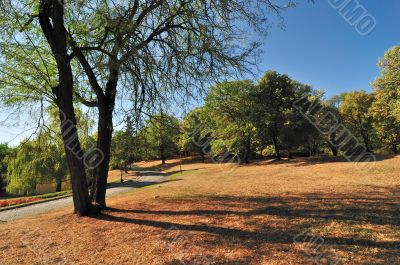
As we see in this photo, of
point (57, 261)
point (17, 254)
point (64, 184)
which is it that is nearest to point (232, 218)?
point (57, 261)

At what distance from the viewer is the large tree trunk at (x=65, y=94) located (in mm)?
9172

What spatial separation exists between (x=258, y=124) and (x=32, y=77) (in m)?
28.1

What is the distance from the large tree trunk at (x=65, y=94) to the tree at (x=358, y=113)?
149ft

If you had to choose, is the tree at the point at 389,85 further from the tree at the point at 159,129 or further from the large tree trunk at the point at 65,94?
the large tree trunk at the point at 65,94

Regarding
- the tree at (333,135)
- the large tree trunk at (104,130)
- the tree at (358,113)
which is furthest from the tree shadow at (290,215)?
the tree at (358,113)

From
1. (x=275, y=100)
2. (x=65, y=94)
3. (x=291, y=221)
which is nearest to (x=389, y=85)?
(x=275, y=100)

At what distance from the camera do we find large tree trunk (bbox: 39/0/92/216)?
9.17 meters

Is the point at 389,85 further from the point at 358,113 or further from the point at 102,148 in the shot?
the point at 102,148

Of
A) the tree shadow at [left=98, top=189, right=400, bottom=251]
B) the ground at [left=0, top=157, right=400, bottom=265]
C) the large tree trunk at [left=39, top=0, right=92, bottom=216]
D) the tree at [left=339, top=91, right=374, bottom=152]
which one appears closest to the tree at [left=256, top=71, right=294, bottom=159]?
the tree at [left=339, top=91, right=374, bottom=152]

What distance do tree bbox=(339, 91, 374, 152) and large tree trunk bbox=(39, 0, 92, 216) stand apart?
4550cm

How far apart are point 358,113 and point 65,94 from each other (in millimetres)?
46470

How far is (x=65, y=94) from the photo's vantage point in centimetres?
938

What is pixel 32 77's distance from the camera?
11.2 meters

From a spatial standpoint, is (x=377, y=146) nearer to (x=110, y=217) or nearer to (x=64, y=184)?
(x=64, y=184)
